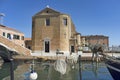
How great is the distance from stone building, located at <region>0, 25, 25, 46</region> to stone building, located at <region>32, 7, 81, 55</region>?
4900mm

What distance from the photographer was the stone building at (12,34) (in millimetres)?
38062

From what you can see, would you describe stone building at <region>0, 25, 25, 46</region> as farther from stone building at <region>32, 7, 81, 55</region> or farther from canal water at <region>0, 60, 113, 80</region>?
canal water at <region>0, 60, 113, 80</region>

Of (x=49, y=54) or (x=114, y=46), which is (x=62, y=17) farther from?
(x=114, y=46)

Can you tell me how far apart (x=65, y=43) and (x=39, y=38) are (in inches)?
164

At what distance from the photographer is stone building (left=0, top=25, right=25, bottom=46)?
38062 millimetres

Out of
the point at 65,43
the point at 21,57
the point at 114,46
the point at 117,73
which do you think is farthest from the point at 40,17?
the point at 117,73

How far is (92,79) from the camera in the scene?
1282 centimetres

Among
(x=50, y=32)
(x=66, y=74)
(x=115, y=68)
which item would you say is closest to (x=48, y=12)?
(x=50, y=32)

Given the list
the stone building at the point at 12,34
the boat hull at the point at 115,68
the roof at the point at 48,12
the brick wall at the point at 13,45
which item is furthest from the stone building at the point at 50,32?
the boat hull at the point at 115,68

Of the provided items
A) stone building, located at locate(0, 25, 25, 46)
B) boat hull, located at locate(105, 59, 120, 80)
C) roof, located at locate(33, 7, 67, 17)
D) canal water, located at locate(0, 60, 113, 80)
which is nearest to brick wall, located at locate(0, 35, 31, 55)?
stone building, located at locate(0, 25, 25, 46)

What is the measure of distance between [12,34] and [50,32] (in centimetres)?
800

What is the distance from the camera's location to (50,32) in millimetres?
36844

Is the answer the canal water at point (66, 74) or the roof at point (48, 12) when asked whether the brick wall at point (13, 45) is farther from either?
the canal water at point (66, 74)

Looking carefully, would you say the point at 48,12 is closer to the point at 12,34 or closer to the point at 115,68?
the point at 12,34
